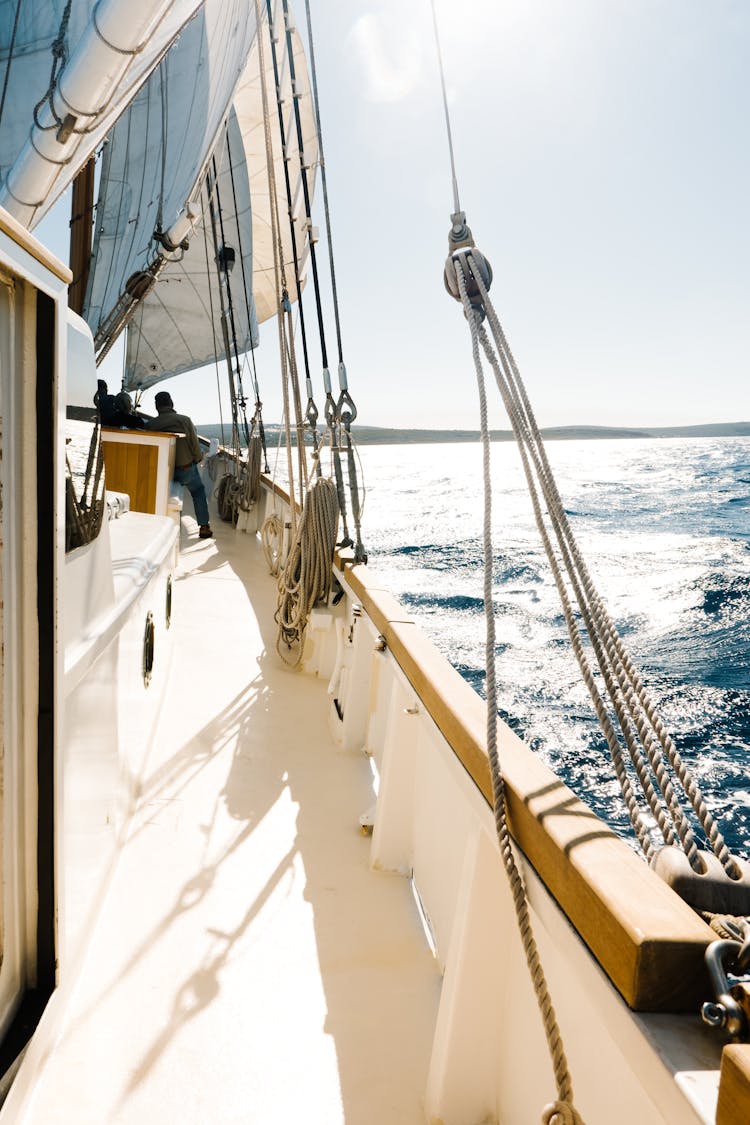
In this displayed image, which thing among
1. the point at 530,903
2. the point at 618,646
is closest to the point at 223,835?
the point at 530,903

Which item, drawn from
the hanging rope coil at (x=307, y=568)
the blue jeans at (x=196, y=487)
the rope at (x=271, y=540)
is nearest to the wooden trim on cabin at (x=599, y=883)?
the hanging rope coil at (x=307, y=568)

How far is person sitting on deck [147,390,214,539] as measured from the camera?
5.65 metres

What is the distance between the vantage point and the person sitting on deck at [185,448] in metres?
5.65

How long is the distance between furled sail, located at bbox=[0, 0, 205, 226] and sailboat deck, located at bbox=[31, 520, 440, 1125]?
6.94 ft

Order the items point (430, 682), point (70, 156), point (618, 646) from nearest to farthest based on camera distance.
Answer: point (618, 646) → point (430, 682) → point (70, 156)

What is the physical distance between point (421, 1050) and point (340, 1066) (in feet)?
0.47

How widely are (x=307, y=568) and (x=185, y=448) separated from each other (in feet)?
11.2

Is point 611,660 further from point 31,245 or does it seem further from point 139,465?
point 139,465

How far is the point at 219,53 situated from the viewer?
636 cm

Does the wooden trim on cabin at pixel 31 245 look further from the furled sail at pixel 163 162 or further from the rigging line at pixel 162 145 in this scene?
the rigging line at pixel 162 145

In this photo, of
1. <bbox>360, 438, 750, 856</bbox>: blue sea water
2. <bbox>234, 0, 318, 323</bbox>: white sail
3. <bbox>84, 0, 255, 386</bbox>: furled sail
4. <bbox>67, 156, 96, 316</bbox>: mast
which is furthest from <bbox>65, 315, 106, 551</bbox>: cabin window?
<bbox>67, 156, 96, 316</bbox>: mast

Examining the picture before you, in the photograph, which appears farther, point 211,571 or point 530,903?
point 211,571

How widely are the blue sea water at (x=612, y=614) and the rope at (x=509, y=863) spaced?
2.12 metres

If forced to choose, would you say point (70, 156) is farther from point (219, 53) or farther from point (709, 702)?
point (219, 53)
